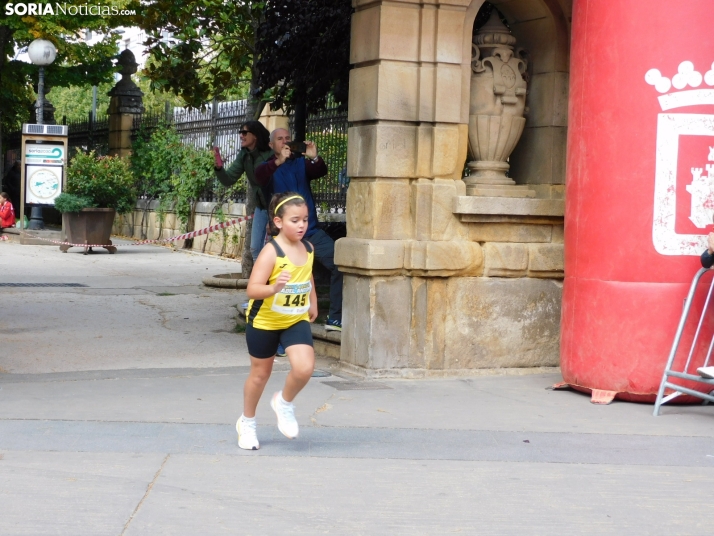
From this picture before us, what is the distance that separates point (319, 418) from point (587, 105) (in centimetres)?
275

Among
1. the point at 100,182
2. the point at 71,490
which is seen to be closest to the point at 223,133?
the point at 100,182

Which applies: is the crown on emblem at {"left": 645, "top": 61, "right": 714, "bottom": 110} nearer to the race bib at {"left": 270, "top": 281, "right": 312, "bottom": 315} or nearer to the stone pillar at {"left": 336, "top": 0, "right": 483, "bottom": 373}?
the stone pillar at {"left": 336, "top": 0, "right": 483, "bottom": 373}

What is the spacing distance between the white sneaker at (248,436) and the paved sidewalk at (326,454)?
0.08 m

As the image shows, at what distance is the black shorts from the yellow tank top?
0.03 m

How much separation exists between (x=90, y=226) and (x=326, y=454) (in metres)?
14.1

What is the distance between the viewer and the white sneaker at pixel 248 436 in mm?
5586

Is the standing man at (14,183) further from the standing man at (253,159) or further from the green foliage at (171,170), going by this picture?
the standing man at (253,159)

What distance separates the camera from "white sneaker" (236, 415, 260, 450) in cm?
559

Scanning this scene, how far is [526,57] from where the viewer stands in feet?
28.0

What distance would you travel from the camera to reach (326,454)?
5574 millimetres

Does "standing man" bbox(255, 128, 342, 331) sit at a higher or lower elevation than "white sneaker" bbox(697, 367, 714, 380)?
higher

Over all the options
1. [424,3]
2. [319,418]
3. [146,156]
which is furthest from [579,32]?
[146,156]

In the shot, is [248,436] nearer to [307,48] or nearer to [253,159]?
[253,159]

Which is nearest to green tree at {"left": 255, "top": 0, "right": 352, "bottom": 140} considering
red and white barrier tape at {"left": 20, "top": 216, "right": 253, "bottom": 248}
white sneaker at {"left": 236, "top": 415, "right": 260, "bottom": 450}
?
red and white barrier tape at {"left": 20, "top": 216, "right": 253, "bottom": 248}
